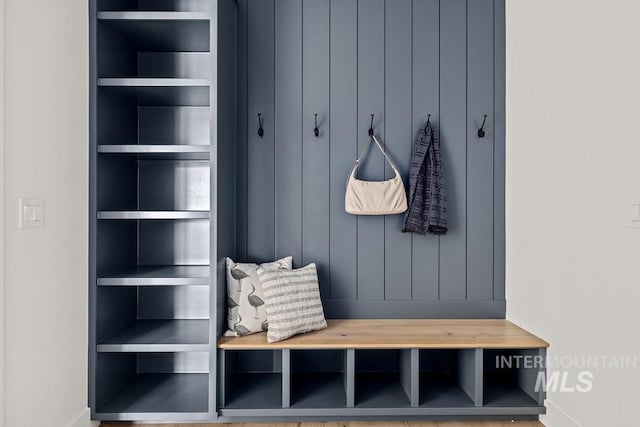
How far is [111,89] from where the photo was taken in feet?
7.70

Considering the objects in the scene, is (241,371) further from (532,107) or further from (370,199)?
(532,107)

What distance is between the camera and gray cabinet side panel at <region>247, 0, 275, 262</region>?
2699 millimetres

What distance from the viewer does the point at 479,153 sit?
2736 mm

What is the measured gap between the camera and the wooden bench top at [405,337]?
7.37 feet

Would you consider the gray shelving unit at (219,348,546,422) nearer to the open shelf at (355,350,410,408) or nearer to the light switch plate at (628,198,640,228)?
the open shelf at (355,350,410,408)

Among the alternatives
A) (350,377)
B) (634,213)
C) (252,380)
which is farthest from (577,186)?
(252,380)

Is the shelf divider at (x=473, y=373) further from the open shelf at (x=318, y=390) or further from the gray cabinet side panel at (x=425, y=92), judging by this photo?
the open shelf at (x=318, y=390)

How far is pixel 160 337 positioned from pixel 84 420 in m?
0.46

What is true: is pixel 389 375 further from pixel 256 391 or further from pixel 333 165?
pixel 333 165

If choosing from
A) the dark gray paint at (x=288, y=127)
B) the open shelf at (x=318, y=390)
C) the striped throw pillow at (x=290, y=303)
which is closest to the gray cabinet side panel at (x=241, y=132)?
the dark gray paint at (x=288, y=127)

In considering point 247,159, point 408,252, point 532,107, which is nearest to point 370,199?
point 408,252

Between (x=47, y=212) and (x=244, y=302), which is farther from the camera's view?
(x=244, y=302)

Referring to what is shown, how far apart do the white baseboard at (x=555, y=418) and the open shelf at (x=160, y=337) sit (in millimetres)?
1584

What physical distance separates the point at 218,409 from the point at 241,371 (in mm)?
440
